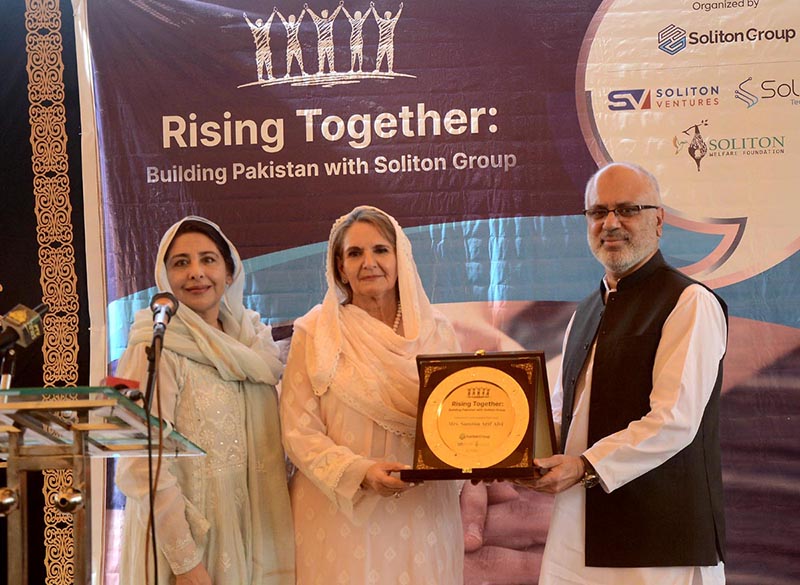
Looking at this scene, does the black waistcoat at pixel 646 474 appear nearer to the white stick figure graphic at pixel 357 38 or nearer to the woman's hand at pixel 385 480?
the woman's hand at pixel 385 480

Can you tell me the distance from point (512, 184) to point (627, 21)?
2.88 ft

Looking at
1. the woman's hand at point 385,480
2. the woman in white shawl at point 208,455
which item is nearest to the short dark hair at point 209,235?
the woman in white shawl at point 208,455

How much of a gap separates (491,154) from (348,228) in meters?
1.14

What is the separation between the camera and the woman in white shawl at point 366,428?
334 cm

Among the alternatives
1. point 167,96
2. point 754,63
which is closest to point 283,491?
point 167,96

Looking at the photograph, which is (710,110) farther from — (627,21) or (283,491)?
(283,491)

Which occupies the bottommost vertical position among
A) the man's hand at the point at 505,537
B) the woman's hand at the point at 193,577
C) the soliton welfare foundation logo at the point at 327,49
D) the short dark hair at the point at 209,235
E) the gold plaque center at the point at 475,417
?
the man's hand at the point at 505,537

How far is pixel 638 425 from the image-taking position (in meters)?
3.06

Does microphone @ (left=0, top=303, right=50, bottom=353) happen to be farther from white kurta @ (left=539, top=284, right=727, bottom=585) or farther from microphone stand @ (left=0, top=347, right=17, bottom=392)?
white kurta @ (left=539, top=284, right=727, bottom=585)

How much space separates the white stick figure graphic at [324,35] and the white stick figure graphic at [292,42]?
0.23 ft

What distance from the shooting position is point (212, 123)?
15.1 ft

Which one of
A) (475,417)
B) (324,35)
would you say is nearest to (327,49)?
(324,35)

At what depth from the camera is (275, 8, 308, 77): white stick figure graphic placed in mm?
4605

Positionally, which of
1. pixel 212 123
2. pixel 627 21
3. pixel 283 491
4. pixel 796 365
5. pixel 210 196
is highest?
pixel 627 21
